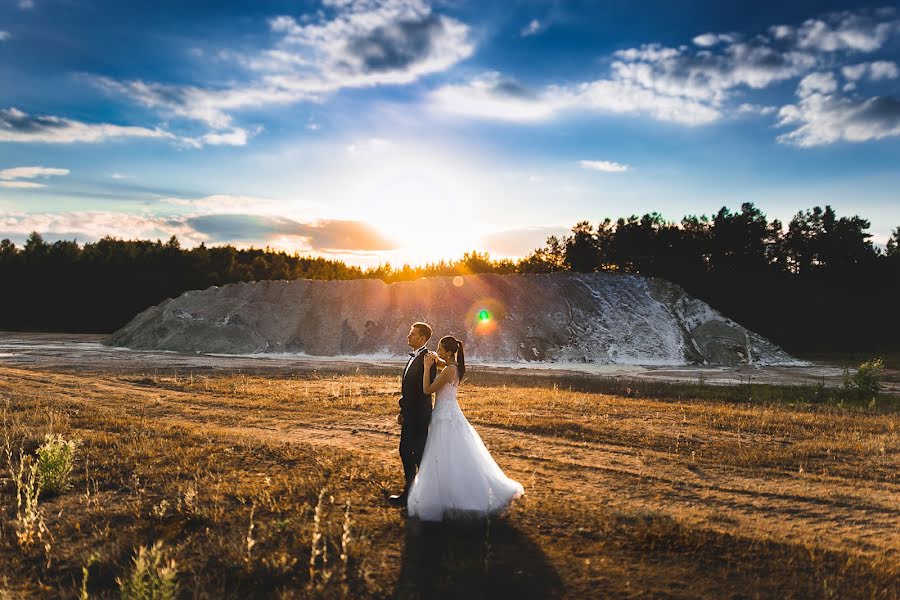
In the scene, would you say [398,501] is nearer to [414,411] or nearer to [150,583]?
[414,411]

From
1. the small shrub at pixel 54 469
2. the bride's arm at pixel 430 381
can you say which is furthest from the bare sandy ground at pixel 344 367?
the bride's arm at pixel 430 381

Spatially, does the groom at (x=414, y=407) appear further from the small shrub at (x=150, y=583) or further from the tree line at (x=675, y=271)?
the tree line at (x=675, y=271)

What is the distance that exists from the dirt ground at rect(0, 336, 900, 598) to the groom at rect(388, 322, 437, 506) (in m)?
0.76

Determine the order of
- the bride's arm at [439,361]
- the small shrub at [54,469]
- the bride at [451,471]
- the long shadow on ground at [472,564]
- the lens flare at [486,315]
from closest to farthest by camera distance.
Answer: the long shadow on ground at [472,564] < the bride at [451,471] < the bride's arm at [439,361] < the small shrub at [54,469] < the lens flare at [486,315]

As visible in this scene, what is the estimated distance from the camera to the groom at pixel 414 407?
25.2 ft

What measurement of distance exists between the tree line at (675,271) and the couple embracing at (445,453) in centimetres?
4672

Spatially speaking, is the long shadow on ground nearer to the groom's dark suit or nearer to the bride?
the bride

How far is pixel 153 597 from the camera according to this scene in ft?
17.3

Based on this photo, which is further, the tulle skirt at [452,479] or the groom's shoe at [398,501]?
the groom's shoe at [398,501]

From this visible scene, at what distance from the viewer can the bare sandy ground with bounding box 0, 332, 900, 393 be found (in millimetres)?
28125

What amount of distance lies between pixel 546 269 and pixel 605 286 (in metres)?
16.5

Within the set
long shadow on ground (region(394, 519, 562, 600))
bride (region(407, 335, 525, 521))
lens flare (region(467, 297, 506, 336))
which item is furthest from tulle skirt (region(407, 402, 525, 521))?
lens flare (region(467, 297, 506, 336))

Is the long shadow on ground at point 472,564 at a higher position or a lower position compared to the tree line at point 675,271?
lower

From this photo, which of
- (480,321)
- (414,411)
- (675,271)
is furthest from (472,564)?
(675,271)
